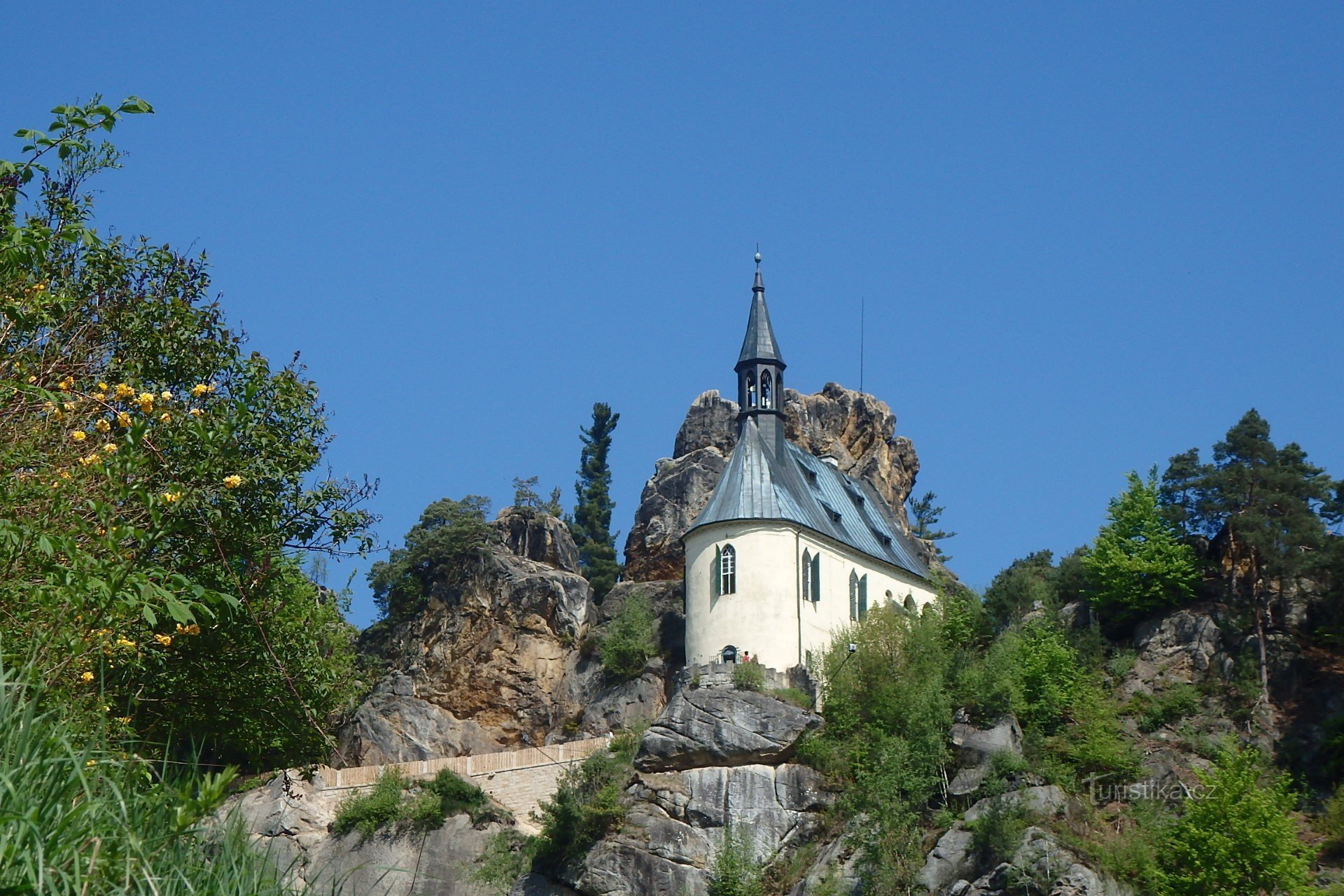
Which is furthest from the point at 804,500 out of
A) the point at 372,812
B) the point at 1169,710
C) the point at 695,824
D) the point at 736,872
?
the point at 372,812

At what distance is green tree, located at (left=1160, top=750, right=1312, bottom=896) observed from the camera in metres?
39.3

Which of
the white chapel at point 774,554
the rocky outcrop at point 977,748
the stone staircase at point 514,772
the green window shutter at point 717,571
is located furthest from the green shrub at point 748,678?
the rocky outcrop at point 977,748

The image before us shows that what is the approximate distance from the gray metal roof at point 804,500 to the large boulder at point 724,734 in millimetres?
7032

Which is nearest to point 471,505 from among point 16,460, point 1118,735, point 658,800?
point 658,800

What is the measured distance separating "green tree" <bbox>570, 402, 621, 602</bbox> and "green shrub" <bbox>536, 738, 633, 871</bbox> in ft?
84.1

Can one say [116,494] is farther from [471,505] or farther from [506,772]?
[471,505]

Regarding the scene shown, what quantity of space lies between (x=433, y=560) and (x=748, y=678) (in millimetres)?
18118

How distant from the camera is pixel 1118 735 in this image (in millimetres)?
48438

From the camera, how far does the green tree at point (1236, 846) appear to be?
39.3 meters

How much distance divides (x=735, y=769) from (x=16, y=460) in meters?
33.9

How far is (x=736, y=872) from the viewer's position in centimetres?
4569

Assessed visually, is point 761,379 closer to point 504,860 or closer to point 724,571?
point 724,571

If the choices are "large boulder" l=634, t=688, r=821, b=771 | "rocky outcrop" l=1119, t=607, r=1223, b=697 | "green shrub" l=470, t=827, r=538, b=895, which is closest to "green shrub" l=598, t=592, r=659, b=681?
"large boulder" l=634, t=688, r=821, b=771

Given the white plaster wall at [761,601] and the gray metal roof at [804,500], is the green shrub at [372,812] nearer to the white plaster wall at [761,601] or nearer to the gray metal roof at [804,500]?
the white plaster wall at [761,601]
